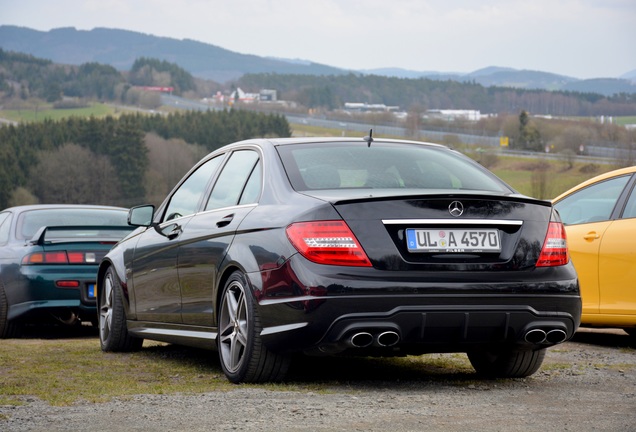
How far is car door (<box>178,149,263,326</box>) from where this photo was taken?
21.9ft

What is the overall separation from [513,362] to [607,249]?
2.67 metres

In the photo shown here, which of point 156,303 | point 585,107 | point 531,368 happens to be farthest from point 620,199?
point 585,107

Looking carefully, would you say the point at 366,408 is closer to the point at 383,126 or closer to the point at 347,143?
the point at 347,143

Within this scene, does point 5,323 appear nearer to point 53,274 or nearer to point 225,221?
point 53,274

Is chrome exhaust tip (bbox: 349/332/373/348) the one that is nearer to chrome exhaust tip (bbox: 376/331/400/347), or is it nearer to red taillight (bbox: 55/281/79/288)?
chrome exhaust tip (bbox: 376/331/400/347)

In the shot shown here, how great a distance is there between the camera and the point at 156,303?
314 inches

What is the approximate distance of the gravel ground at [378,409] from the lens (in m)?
4.89

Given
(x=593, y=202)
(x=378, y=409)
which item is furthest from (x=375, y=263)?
(x=593, y=202)

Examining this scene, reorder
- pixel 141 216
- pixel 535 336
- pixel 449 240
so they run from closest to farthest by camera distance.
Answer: pixel 449 240 → pixel 535 336 → pixel 141 216

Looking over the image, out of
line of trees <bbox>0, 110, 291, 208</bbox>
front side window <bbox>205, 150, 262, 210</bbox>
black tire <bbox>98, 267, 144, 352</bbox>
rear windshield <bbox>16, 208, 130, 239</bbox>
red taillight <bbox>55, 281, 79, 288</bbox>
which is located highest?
front side window <bbox>205, 150, 262, 210</bbox>

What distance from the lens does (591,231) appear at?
9.37 metres

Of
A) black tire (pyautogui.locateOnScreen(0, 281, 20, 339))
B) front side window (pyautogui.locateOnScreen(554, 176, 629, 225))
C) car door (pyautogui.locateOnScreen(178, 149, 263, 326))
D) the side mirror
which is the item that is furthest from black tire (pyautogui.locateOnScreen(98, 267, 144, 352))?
front side window (pyautogui.locateOnScreen(554, 176, 629, 225))

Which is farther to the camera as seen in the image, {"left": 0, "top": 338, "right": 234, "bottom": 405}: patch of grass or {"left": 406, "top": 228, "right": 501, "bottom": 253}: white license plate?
→ {"left": 0, "top": 338, "right": 234, "bottom": 405}: patch of grass

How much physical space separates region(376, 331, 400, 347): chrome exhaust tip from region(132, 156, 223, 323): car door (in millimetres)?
2071
